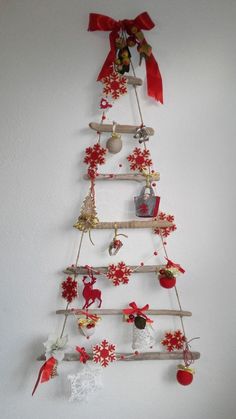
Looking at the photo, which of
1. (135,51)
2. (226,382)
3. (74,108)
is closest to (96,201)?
(74,108)

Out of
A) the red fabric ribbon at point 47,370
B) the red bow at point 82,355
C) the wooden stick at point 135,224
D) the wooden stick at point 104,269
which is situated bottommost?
the red fabric ribbon at point 47,370

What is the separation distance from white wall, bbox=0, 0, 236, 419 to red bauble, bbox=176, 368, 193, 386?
0.27ft

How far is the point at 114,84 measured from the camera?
134 centimetres

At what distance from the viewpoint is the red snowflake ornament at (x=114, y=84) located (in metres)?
1.34

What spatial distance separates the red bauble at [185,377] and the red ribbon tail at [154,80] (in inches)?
39.3

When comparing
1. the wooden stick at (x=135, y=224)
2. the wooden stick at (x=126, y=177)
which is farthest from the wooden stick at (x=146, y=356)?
the wooden stick at (x=126, y=177)

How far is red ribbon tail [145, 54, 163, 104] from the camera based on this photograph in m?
1.35

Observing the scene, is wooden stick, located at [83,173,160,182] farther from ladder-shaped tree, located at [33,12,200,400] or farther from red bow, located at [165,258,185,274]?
red bow, located at [165,258,185,274]

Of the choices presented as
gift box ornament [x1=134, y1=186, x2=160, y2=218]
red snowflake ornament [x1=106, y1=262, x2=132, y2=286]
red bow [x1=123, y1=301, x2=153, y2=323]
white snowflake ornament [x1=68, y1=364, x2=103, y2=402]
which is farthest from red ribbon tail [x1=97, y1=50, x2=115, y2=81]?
white snowflake ornament [x1=68, y1=364, x2=103, y2=402]

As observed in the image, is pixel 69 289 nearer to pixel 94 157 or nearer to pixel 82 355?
pixel 82 355

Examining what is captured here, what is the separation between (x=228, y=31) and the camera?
140cm

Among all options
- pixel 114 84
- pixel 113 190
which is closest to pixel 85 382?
pixel 113 190

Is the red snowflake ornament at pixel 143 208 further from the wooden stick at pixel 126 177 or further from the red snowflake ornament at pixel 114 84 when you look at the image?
the red snowflake ornament at pixel 114 84

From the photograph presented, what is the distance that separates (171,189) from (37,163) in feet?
1.73
